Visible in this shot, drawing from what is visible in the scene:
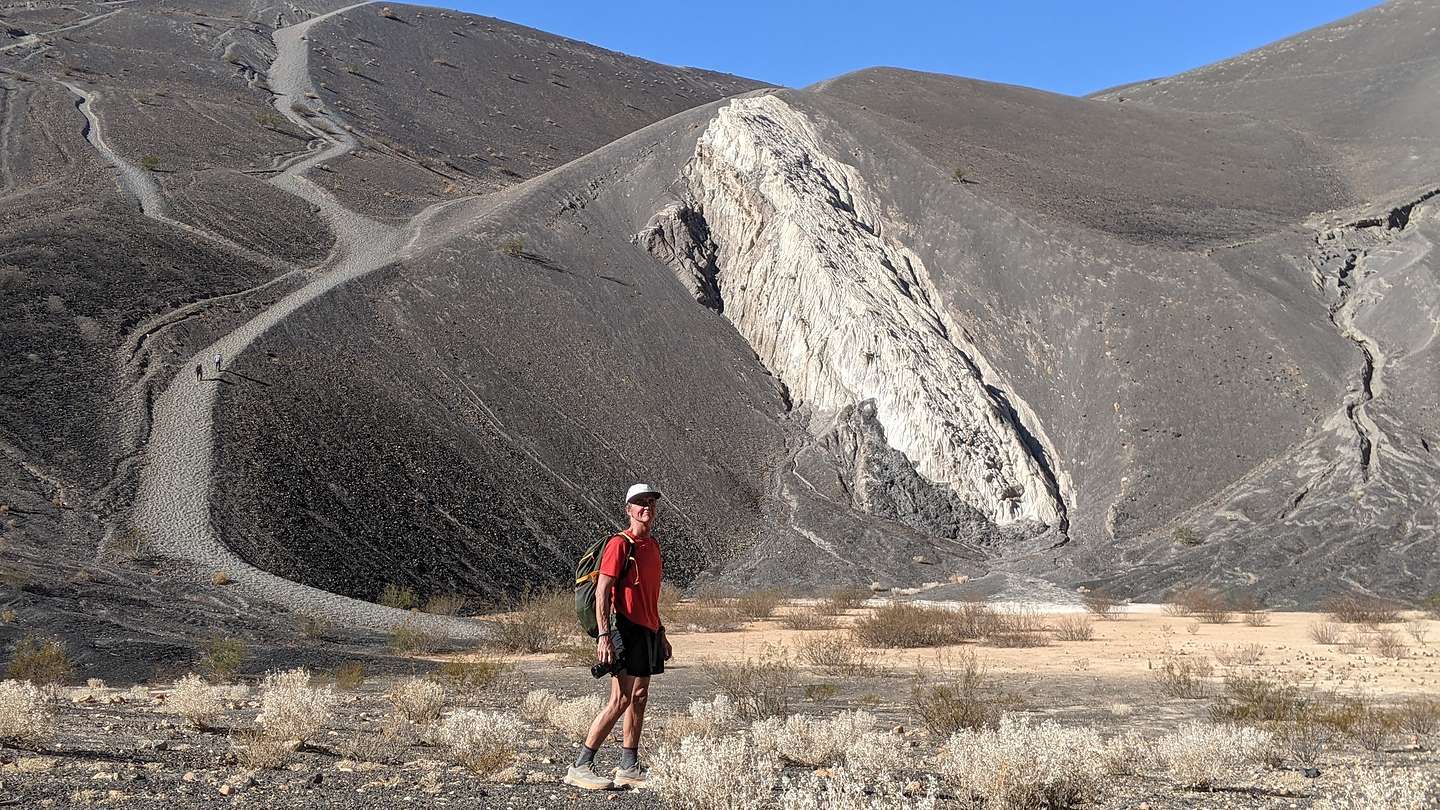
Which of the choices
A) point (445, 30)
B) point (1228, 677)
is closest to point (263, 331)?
point (1228, 677)

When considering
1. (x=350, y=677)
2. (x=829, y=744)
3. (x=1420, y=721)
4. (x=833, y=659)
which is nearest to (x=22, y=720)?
(x=829, y=744)

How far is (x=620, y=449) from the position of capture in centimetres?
3041

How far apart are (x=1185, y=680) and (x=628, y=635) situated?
7.53 metres

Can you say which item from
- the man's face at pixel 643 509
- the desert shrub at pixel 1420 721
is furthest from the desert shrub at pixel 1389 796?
the man's face at pixel 643 509

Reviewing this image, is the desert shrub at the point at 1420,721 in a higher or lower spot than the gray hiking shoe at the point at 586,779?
higher

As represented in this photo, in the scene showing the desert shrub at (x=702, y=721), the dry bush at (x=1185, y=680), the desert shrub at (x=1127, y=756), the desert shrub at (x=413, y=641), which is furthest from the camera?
the desert shrub at (x=413, y=641)

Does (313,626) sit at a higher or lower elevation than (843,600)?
lower

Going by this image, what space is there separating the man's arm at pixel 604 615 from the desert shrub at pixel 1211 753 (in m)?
3.53

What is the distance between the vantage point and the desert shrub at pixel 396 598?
20469 mm

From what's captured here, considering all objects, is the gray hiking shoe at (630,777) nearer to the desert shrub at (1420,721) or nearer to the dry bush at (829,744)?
the dry bush at (829,744)

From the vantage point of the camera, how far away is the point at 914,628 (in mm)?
17844

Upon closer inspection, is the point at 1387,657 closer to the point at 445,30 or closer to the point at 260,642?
the point at 260,642

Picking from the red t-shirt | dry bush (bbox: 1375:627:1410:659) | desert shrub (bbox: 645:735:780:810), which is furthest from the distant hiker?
dry bush (bbox: 1375:627:1410:659)

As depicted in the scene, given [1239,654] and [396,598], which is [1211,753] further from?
Result: [396,598]
